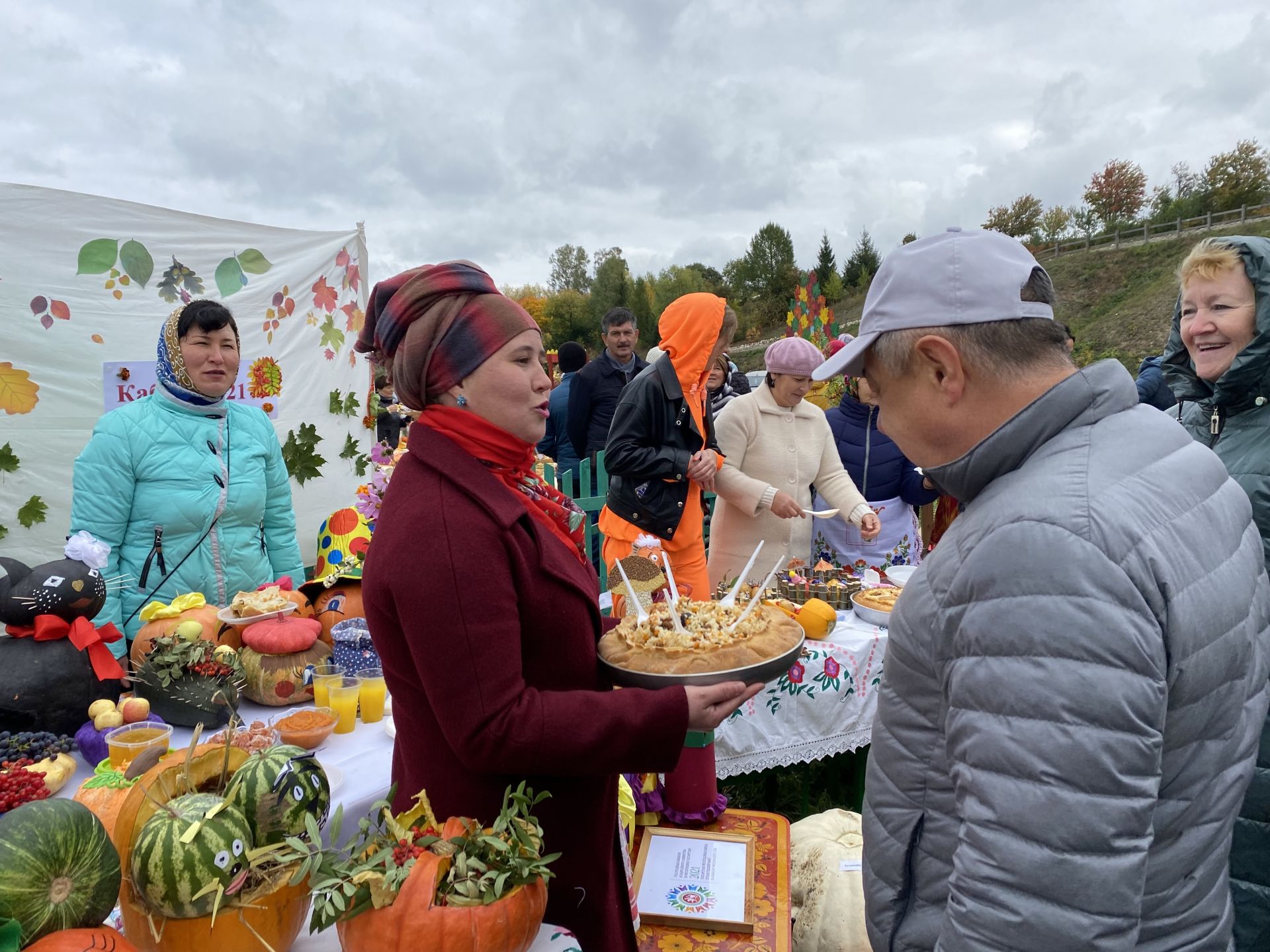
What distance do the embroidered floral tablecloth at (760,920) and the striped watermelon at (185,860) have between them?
1.14 metres

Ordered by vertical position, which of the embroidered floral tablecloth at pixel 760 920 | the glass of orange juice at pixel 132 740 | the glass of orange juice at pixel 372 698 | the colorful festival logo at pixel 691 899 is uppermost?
the glass of orange juice at pixel 132 740

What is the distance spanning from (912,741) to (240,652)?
2.09 meters

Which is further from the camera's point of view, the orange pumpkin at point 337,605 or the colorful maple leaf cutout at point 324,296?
the colorful maple leaf cutout at point 324,296

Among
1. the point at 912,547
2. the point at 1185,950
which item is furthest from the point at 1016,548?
the point at 912,547

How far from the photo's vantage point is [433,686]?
129 cm

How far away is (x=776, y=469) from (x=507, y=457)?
2984 mm

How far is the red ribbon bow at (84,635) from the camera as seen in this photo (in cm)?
191

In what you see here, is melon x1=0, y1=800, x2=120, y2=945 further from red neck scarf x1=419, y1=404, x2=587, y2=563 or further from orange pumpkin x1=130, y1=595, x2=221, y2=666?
orange pumpkin x1=130, y1=595, x2=221, y2=666

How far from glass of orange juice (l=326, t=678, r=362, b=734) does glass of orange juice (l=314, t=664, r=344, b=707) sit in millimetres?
15

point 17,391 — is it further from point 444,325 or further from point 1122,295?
point 1122,295

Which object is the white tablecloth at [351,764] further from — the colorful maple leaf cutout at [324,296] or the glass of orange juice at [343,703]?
the colorful maple leaf cutout at [324,296]

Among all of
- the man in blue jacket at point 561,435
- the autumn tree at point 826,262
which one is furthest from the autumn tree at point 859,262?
the man in blue jacket at point 561,435

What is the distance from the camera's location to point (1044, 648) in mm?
912

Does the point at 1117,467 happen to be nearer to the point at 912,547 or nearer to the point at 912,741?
the point at 912,741
